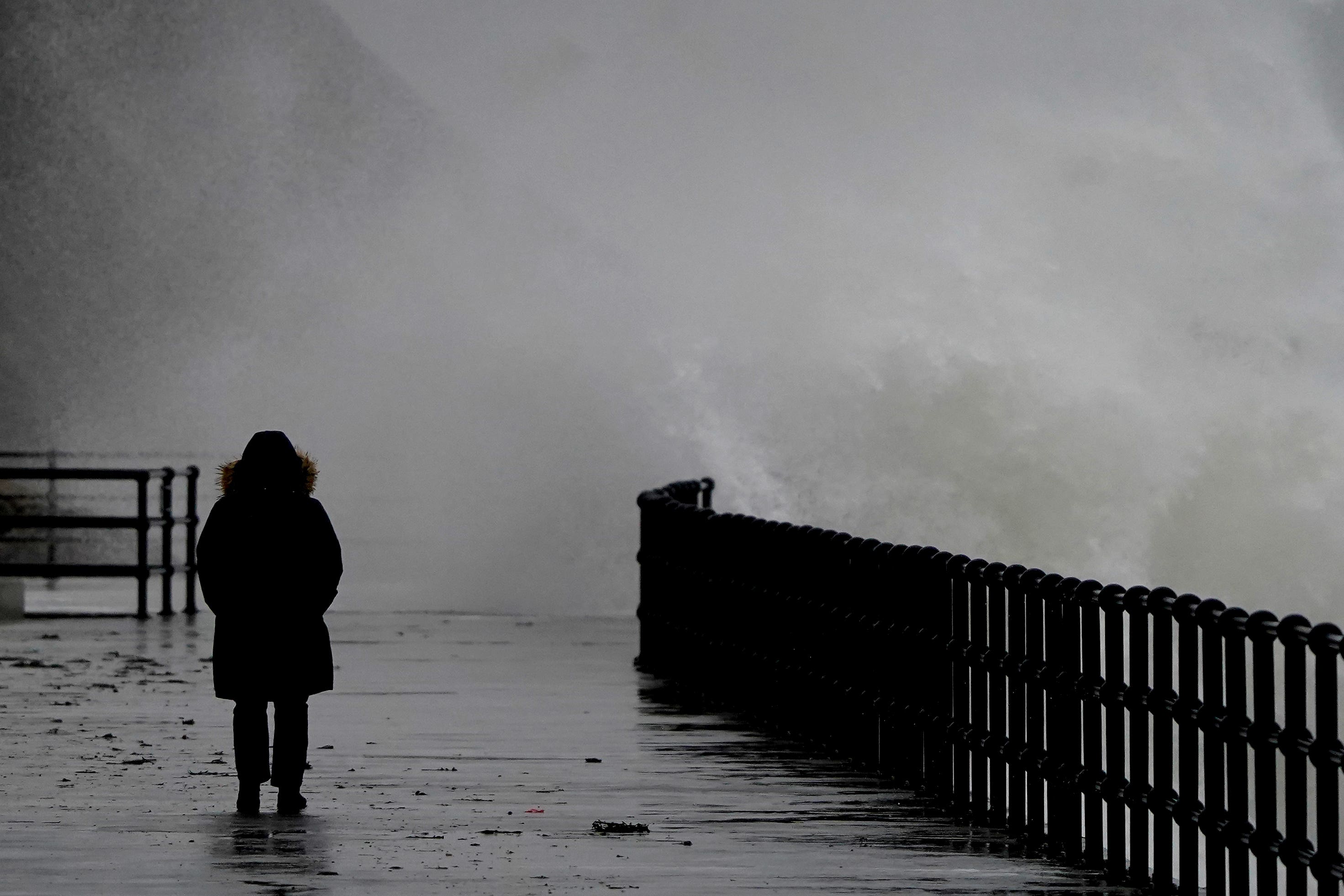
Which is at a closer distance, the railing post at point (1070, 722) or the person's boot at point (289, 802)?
the railing post at point (1070, 722)

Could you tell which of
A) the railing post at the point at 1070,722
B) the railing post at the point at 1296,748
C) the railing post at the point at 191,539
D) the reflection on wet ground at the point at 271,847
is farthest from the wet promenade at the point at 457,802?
the railing post at the point at 191,539

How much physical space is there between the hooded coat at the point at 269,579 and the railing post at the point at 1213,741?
3.53 metres

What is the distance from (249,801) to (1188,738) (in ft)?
12.4

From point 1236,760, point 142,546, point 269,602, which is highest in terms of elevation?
point 142,546

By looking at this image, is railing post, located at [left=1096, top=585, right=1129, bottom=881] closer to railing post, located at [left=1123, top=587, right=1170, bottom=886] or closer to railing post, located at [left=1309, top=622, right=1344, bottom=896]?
railing post, located at [left=1123, top=587, right=1170, bottom=886]

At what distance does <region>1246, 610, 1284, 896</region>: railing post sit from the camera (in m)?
6.41

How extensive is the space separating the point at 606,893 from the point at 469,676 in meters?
8.22

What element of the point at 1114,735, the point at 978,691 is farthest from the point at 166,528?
the point at 1114,735

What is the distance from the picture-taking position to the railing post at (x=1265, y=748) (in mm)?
6414

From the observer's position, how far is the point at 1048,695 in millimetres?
8312

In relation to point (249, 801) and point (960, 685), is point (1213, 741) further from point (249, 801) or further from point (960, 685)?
point (249, 801)

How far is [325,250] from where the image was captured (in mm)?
89438

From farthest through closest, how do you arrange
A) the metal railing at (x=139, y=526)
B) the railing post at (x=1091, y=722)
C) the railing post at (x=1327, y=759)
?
the metal railing at (x=139, y=526) < the railing post at (x=1091, y=722) < the railing post at (x=1327, y=759)

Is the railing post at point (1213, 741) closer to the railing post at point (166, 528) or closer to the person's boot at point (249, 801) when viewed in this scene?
the person's boot at point (249, 801)
